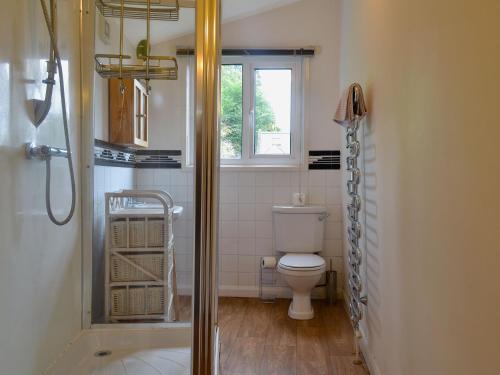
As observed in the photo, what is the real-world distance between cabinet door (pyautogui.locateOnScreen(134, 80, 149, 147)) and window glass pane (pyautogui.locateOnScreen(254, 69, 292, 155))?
128cm

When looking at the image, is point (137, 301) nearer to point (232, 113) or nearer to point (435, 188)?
point (435, 188)

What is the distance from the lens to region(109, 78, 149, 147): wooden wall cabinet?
1.99m

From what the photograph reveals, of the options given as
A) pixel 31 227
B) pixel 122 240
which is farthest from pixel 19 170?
pixel 122 240

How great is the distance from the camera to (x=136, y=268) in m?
2.03

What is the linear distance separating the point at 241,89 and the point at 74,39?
1.67 m

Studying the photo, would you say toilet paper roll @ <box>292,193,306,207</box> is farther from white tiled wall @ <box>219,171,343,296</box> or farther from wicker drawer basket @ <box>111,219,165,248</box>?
wicker drawer basket @ <box>111,219,165,248</box>

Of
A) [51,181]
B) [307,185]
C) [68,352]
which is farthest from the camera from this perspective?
[307,185]

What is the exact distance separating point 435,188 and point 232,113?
2344 millimetres

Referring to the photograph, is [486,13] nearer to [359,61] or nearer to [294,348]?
[359,61]

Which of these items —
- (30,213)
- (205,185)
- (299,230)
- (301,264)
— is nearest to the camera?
(205,185)

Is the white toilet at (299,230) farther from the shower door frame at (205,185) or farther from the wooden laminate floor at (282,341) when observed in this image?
the shower door frame at (205,185)

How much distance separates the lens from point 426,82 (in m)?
1.20

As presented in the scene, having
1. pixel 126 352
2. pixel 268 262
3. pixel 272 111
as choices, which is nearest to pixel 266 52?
pixel 272 111

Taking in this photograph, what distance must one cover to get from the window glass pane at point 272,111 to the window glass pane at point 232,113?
5.8 inches
